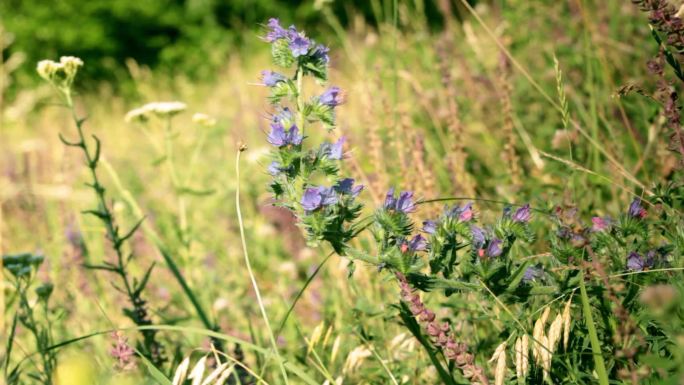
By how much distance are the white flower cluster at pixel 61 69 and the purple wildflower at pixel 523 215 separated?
1.33m

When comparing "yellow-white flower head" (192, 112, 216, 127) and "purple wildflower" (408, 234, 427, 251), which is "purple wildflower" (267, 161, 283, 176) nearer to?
"purple wildflower" (408, 234, 427, 251)

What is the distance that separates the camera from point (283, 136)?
4.05 feet

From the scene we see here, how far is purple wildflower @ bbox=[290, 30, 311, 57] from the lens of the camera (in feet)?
4.14

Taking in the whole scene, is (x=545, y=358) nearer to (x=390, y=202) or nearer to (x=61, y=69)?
(x=390, y=202)

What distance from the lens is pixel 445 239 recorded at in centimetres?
121

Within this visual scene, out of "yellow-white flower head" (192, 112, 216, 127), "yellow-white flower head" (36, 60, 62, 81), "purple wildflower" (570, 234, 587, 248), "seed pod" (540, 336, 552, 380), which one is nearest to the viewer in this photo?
"purple wildflower" (570, 234, 587, 248)

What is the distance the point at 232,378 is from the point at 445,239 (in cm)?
89

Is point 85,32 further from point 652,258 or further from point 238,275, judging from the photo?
point 652,258

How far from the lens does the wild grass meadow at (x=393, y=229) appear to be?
3.98ft

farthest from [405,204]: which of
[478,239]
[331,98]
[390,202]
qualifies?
[331,98]

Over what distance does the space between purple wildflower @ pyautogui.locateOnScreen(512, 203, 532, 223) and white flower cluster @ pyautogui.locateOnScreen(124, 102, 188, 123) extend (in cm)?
178

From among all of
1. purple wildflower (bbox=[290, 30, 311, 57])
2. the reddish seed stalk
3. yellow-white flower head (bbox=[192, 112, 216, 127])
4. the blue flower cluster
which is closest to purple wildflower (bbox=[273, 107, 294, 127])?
the blue flower cluster

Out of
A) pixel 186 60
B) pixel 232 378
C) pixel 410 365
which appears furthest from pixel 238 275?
pixel 186 60

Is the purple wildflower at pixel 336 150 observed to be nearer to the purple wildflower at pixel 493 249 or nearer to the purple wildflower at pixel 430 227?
Result: the purple wildflower at pixel 430 227
